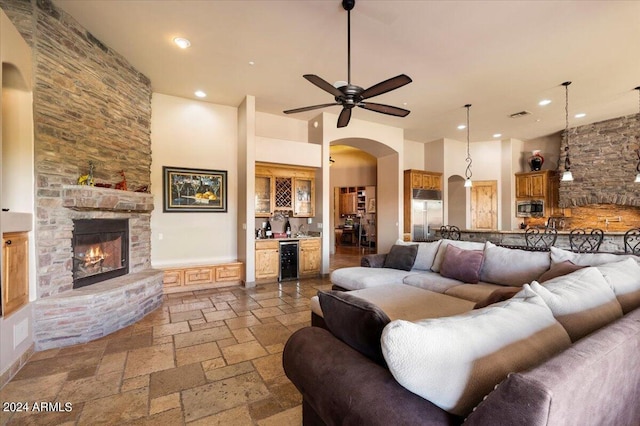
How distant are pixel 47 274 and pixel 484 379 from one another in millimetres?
4063

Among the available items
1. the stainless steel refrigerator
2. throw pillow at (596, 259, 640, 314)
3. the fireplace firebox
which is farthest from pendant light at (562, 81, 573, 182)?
the fireplace firebox

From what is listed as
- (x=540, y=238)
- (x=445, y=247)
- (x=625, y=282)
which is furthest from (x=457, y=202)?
(x=625, y=282)

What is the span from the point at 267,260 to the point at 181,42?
378 cm

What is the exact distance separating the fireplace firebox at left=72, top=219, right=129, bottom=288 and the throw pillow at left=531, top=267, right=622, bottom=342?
14.7 feet

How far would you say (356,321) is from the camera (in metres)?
1.32

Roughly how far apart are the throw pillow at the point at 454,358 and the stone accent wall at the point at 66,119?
3799mm

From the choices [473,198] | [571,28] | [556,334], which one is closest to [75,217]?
[556,334]

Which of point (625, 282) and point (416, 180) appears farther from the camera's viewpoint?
point (416, 180)

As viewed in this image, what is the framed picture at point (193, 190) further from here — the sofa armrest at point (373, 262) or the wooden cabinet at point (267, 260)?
the sofa armrest at point (373, 262)

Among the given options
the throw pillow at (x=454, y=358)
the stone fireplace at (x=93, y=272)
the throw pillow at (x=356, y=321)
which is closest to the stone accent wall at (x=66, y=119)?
the stone fireplace at (x=93, y=272)

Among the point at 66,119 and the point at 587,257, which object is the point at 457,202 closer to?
the point at 587,257

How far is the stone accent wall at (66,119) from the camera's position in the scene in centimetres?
303

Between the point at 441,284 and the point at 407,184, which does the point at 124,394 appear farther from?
the point at 407,184

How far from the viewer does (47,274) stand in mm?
3092
